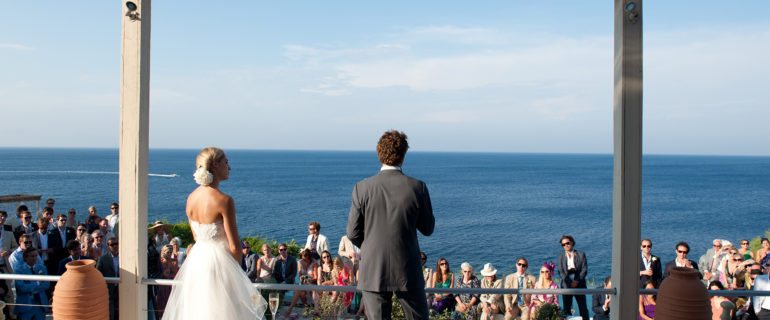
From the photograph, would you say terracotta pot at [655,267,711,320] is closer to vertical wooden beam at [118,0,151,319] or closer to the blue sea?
vertical wooden beam at [118,0,151,319]

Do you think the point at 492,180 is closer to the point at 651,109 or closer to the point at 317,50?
the point at 651,109

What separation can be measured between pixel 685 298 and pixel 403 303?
5.48 feet

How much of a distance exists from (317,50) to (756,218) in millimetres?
57198

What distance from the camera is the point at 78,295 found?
3.59m

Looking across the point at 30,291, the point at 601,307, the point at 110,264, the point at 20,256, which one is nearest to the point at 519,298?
the point at 601,307

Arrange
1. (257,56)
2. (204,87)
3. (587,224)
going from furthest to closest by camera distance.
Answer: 1. (204,87)
2. (257,56)
3. (587,224)

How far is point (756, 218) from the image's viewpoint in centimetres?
6750

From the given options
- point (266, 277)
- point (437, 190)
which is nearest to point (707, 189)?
point (437, 190)

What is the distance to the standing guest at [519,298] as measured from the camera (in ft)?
18.5

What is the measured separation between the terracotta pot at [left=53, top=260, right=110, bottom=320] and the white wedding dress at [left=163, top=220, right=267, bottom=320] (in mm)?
439

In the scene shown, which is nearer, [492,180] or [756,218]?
[756,218]

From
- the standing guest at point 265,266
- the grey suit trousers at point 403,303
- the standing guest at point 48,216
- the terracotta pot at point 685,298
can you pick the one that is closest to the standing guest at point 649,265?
the terracotta pot at point 685,298

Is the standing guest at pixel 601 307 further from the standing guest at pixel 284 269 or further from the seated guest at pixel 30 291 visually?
the seated guest at pixel 30 291

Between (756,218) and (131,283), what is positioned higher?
(131,283)
